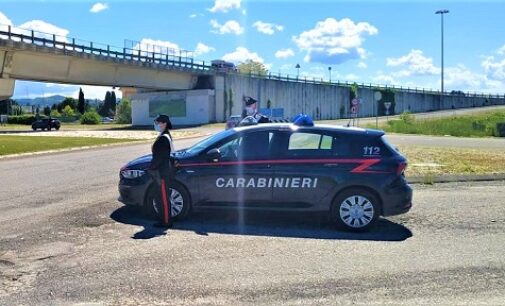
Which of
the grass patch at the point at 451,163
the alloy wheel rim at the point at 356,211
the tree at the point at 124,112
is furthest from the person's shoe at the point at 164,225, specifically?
the tree at the point at 124,112

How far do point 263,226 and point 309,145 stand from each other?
1.41m

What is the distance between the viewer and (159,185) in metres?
7.68

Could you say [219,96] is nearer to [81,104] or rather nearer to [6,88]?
[6,88]

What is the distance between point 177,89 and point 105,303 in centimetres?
5574

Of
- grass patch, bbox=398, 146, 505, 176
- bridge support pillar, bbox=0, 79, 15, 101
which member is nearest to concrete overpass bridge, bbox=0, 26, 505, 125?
bridge support pillar, bbox=0, 79, 15, 101

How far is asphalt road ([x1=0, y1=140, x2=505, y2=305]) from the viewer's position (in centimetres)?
487

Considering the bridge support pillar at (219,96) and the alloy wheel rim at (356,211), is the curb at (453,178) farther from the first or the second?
the bridge support pillar at (219,96)

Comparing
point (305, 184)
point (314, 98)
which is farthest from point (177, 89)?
point (305, 184)

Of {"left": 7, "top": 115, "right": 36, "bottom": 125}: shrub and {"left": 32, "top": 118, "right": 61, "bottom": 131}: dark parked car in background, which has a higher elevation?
{"left": 7, "top": 115, "right": 36, "bottom": 125}: shrub

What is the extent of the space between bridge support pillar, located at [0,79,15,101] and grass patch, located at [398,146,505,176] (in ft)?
110

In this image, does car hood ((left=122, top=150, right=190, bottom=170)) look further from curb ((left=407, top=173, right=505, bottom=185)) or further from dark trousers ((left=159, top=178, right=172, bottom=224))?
curb ((left=407, top=173, right=505, bottom=185))

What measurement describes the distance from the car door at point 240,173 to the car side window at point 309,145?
0.36 meters

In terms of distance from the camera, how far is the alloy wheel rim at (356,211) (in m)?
7.56

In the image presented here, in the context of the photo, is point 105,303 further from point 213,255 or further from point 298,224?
point 298,224
